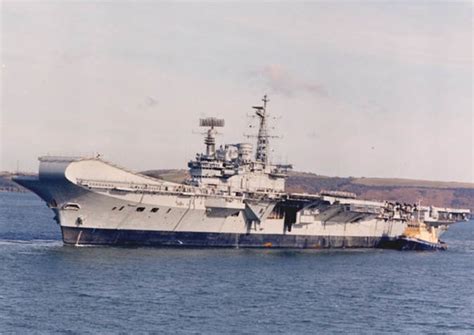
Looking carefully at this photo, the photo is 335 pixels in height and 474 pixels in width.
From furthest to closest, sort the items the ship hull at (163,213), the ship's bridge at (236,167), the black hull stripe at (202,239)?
the ship's bridge at (236,167), the black hull stripe at (202,239), the ship hull at (163,213)

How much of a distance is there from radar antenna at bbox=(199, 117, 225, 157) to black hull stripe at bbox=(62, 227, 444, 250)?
543cm

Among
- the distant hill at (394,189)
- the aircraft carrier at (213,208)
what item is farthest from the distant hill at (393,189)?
the aircraft carrier at (213,208)

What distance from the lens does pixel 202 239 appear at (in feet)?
147

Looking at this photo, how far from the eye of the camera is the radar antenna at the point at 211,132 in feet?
161

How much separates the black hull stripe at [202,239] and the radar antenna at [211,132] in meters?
5.43

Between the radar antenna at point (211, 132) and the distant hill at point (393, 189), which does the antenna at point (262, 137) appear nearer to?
the radar antenna at point (211, 132)

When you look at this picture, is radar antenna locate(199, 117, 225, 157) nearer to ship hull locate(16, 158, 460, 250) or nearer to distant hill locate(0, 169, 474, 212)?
ship hull locate(16, 158, 460, 250)

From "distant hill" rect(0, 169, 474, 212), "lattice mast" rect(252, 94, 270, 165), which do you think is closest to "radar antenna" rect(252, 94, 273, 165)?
"lattice mast" rect(252, 94, 270, 165)

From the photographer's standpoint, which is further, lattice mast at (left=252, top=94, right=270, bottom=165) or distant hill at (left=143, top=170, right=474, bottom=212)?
distant hill at (left=143, top=170, right=474, bottom=212)

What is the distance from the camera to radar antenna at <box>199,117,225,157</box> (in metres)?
49.0

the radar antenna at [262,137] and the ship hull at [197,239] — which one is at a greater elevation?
the radar antenna at [262,137]

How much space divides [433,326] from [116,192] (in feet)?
60.5

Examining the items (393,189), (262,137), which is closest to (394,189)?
(393,189)

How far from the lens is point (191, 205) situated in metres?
43.6
